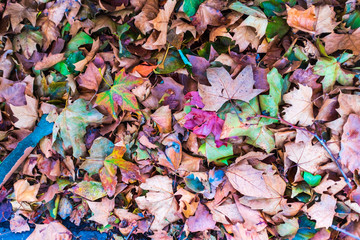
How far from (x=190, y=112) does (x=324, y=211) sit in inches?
30.5

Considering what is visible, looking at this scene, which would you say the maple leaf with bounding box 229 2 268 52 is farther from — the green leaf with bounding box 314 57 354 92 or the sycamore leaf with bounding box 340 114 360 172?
the sycamore leaf with bounding box 340 114 360 172

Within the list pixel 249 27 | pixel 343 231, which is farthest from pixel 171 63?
pixel 343 231

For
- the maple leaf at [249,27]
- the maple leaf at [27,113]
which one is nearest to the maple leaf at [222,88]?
the maple leaf at [249,27]

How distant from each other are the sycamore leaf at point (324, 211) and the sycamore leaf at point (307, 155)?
15 cm

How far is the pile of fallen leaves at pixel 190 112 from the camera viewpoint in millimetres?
1121

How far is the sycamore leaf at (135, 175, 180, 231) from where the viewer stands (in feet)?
4.18

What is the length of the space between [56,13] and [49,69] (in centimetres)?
29

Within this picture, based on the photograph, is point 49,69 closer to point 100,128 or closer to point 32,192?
point 100,128

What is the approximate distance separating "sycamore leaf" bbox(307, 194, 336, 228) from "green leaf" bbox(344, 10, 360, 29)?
2.56ft

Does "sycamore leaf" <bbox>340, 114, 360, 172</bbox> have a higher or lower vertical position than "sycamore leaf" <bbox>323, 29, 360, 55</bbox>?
lower

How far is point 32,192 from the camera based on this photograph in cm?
141

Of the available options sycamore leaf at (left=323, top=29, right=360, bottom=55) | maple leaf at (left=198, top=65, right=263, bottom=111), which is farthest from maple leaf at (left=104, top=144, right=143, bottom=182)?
sycamore leaf at (left=323, top=29, right=360, bottom=55)

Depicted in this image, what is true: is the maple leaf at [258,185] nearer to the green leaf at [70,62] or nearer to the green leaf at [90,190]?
the green leaf at [90,190]

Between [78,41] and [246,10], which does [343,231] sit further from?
[78,41]
